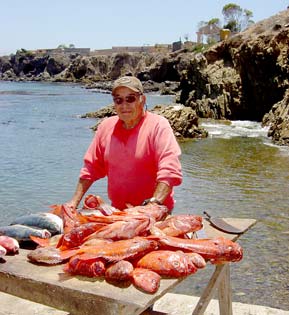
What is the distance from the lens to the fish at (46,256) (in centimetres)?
365

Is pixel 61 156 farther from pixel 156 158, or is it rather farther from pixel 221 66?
pixel 221 66

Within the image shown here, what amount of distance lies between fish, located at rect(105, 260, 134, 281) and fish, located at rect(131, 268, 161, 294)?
0.04 meters

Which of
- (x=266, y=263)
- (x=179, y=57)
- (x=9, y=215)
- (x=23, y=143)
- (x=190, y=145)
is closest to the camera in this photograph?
(x=266, y=263)

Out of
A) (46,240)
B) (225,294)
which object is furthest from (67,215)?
(225,294)

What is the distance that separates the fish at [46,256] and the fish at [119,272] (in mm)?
468

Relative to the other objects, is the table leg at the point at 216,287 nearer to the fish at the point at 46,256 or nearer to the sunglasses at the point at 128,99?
the fish at the point at 46,256

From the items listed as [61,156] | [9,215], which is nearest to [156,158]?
[9,215]

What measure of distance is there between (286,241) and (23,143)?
17.8 metres

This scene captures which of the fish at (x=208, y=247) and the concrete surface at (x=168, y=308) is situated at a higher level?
the fish at (x=208, y=247)

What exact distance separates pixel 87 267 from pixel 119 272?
222 millimetres

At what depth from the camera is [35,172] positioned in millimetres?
17562

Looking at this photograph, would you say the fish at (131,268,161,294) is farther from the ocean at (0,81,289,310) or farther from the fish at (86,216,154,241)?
the ocean at (0,81,289,310)

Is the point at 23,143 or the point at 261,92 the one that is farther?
the point at 261,92

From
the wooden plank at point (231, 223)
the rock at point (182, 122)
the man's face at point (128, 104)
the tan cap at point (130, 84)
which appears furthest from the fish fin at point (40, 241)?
the rock at point (182, 122)
